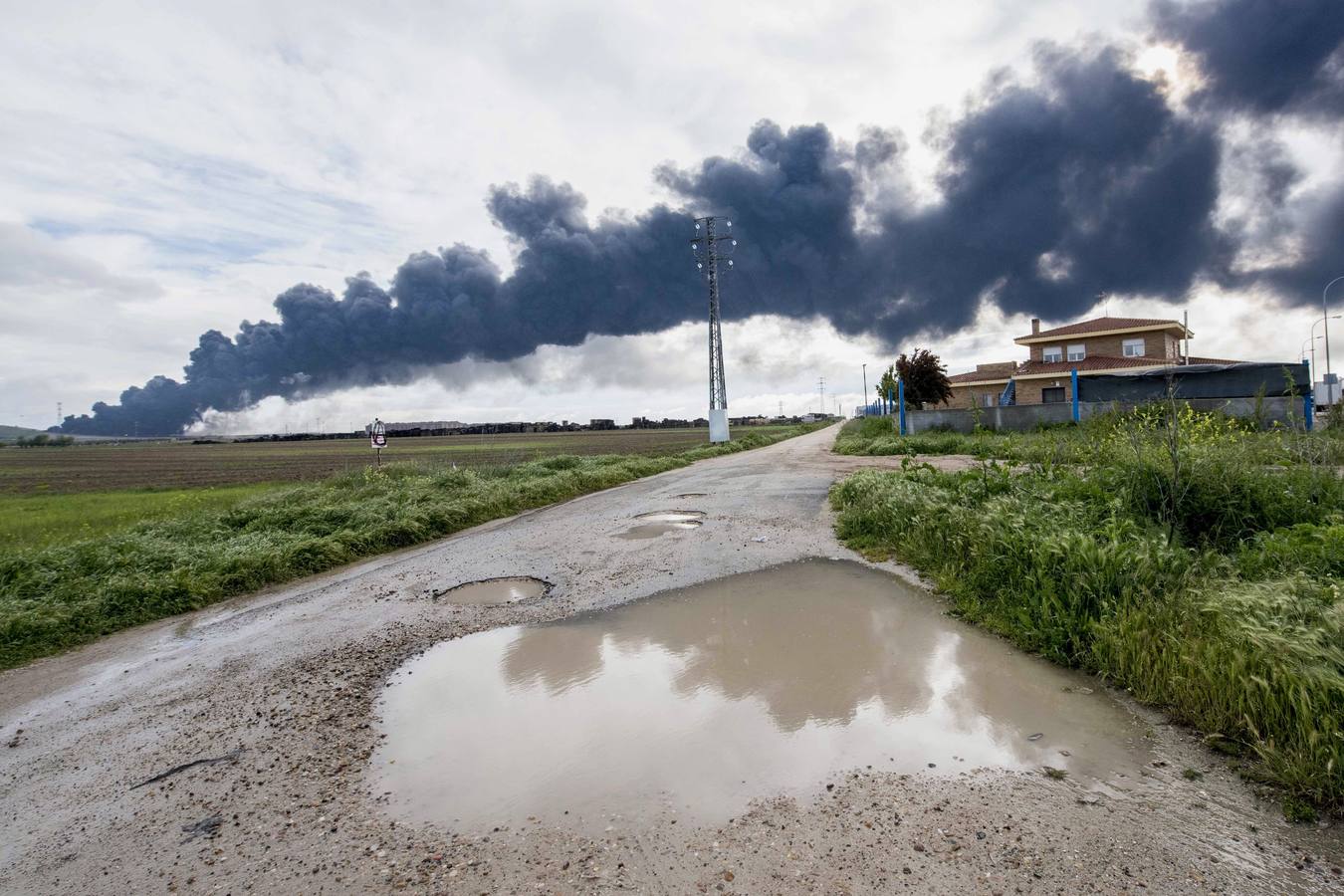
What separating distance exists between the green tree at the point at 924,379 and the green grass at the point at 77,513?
36.9 meters

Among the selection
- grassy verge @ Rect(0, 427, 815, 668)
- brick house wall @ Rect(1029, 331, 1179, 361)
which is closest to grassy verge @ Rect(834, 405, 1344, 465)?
grassy verge @ Rect(0, 427, 815, 668)

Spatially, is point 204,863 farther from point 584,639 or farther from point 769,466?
point 769,466

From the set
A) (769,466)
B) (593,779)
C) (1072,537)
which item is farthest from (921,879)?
(769,466)

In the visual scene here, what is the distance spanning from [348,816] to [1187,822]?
4.00 meters

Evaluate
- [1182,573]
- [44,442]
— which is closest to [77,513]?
[1182,573]

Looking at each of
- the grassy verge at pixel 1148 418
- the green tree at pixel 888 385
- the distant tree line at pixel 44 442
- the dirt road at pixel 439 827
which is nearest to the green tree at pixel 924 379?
the green tree at pixel 888 385

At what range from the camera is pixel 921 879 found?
8.87 feet

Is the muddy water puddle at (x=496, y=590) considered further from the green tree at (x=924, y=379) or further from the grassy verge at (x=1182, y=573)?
the green tree at (x=924, y=379)

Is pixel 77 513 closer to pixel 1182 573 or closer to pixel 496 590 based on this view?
pixel 496 590

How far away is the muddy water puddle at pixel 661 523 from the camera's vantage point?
425 inches

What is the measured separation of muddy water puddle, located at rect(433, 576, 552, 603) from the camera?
7.39 m

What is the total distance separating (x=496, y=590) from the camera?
7746 millimetres

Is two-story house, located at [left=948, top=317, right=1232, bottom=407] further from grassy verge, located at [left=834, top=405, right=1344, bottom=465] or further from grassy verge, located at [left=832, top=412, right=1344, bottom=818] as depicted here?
grassy verge, located at [left=832, top=412, right=1344, bottom=818]

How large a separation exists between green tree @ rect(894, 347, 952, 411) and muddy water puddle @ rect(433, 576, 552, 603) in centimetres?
3817
